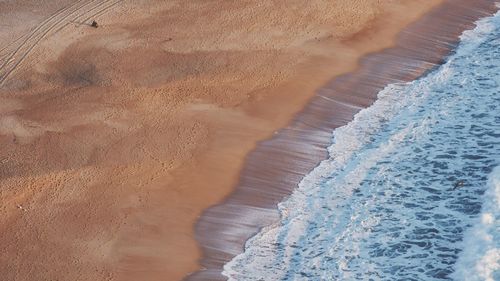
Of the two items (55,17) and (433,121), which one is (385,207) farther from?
(55,17)

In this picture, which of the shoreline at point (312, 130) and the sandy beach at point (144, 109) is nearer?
the sandy beach at point (144, 109)

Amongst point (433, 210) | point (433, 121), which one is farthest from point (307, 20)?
point (433, 210)

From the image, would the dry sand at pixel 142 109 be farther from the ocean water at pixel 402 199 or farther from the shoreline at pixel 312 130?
the ocean water at pixel 402 199

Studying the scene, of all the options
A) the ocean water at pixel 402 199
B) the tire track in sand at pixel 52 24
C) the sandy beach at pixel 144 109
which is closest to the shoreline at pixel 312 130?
the sandy beach at pixel 144 109

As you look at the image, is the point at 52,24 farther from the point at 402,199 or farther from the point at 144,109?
the point at 402,199

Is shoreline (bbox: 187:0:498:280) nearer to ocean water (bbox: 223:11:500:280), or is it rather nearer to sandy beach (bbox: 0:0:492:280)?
sandy beach (bbox: 0:0:492:280)

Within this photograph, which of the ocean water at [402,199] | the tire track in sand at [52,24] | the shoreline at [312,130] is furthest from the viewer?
the tire track in sand at [52,24]
